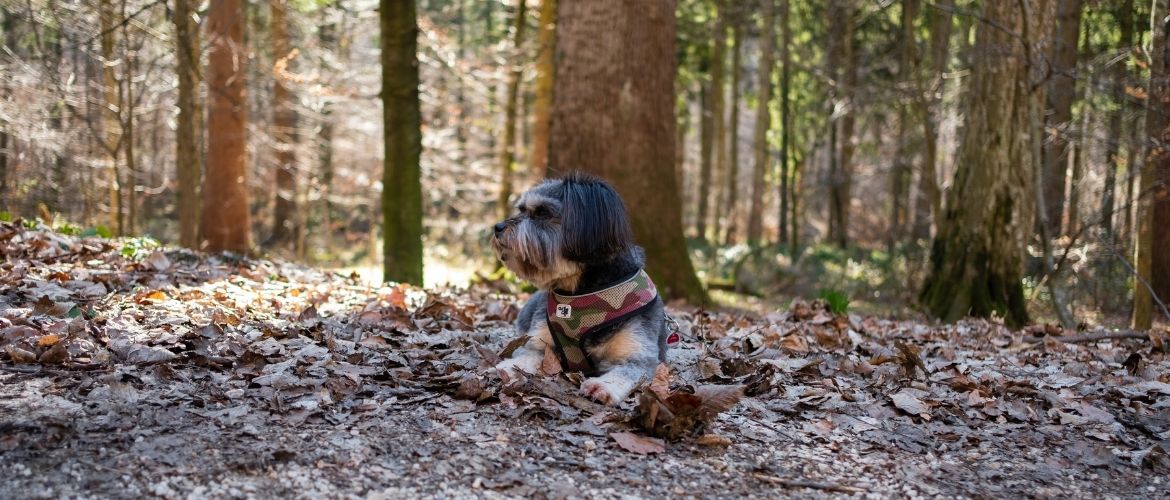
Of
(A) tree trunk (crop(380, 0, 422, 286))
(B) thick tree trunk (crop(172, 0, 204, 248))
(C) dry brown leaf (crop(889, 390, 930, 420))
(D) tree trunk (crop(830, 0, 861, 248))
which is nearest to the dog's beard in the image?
(C) dry brown leaf (crop(889, 390, 930, 420))

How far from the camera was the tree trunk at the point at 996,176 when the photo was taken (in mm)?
9836

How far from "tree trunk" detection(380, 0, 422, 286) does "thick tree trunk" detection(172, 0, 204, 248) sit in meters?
3.38

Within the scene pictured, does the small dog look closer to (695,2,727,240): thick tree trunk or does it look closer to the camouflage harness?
the camouflage harness

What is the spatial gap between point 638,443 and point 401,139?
677 centimetres

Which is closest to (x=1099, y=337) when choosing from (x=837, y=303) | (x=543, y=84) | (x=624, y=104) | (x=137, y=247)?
(x=837, y=303)

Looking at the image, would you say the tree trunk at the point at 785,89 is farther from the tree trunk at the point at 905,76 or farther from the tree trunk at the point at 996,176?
the tree trunk at the point at 996,176

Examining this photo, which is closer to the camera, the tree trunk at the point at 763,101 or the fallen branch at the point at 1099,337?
the fallen branch at the point at 1099,337

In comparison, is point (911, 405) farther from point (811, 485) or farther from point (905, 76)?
point (905, 76)

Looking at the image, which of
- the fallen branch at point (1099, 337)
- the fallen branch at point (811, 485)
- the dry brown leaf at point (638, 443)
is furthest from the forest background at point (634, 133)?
the fallen branch at point (811, 485)

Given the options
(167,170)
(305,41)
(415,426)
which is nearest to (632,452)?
(415,426)

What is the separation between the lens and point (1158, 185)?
9641mm

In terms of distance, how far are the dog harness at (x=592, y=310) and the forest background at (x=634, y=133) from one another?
367cm

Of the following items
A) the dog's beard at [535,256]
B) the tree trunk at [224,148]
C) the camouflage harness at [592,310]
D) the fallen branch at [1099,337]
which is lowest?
the fallen branch at [1099,337]

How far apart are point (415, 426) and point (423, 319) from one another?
2.57m
